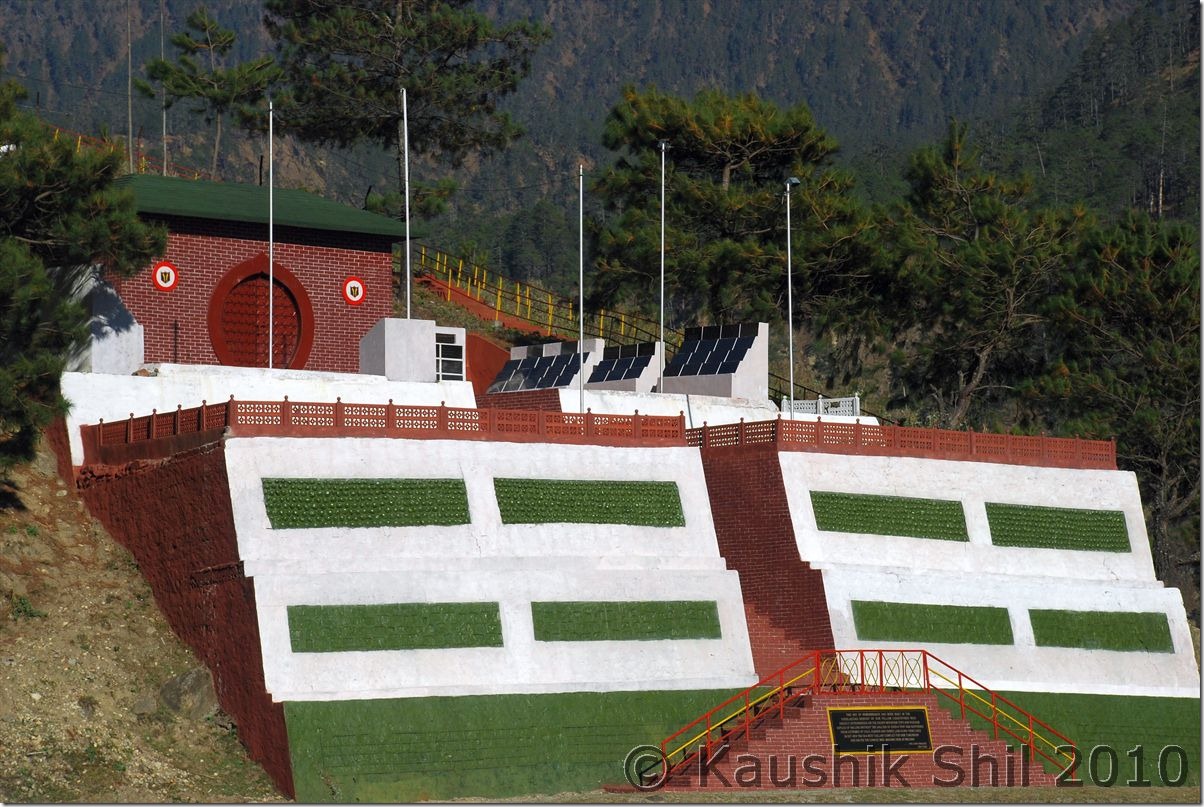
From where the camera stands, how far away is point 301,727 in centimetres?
3147

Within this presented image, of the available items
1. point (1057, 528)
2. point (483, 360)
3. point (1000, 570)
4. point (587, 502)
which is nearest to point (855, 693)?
point (587, 502)

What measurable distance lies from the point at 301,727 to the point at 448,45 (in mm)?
33691

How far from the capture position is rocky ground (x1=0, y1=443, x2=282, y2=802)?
100ft

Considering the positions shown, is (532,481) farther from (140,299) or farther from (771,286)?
(771,286)

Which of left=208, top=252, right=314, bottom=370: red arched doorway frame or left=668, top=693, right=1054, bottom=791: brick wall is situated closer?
left=668, top=693, right=1054, bottom=791: brick wall

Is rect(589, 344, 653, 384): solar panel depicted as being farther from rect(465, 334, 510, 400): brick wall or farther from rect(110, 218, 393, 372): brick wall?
rect(110, 218, 393, 372): brick wall

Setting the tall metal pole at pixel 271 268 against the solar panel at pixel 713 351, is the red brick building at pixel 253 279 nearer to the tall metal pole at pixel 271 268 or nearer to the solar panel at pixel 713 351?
the tall metal pole at pixel 271 268

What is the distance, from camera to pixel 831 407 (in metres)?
47.6

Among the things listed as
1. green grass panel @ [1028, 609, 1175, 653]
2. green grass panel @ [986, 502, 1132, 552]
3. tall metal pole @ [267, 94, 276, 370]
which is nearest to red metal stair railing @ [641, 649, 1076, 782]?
green grass panel @ [1028, 609, 1175, 653]

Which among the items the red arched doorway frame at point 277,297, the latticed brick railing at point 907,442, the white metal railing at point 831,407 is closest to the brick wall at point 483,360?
the red arched doorway frame at point 277,297

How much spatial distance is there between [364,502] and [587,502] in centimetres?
438

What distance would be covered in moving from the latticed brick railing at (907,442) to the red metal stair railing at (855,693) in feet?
15.2

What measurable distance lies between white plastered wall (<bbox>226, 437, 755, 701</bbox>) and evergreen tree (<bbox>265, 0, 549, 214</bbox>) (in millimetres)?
25535

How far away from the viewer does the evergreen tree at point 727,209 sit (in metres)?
54.4
